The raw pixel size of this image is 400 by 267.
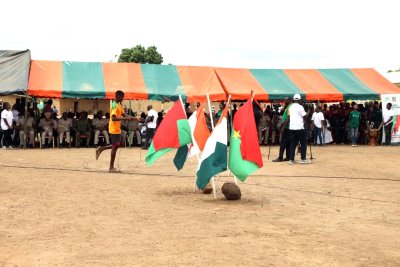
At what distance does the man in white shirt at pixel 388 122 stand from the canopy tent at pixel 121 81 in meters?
6.19

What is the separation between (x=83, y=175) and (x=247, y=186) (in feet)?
11.0

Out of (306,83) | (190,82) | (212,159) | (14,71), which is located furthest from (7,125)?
(212,159)

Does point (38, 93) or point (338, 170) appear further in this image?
point (38, 93)

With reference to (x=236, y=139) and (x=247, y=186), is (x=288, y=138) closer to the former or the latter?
(x=247, y=186)

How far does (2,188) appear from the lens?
920 cm

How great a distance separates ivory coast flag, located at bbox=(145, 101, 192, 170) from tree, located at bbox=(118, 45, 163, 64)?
173ft

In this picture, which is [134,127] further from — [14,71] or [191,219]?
[191,219]

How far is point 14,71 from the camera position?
1888cm

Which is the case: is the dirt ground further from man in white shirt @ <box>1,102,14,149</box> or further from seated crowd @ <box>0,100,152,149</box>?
seated crowd @ <box>0,100,152,149</box>

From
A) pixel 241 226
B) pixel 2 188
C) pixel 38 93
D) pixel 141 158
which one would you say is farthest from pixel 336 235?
pixel 38 93

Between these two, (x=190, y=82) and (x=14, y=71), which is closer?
(x=14, y=71)

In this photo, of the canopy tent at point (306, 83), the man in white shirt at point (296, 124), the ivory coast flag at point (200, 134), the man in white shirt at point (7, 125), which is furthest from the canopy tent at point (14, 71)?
the ivory coast flag at point (200, 134)

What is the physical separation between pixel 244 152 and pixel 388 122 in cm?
1441

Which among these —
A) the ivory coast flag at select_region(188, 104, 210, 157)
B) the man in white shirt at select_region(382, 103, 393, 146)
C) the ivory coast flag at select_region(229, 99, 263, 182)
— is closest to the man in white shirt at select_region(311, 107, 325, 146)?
the man in white shirt at select_region(382, 103, 393, 146)
